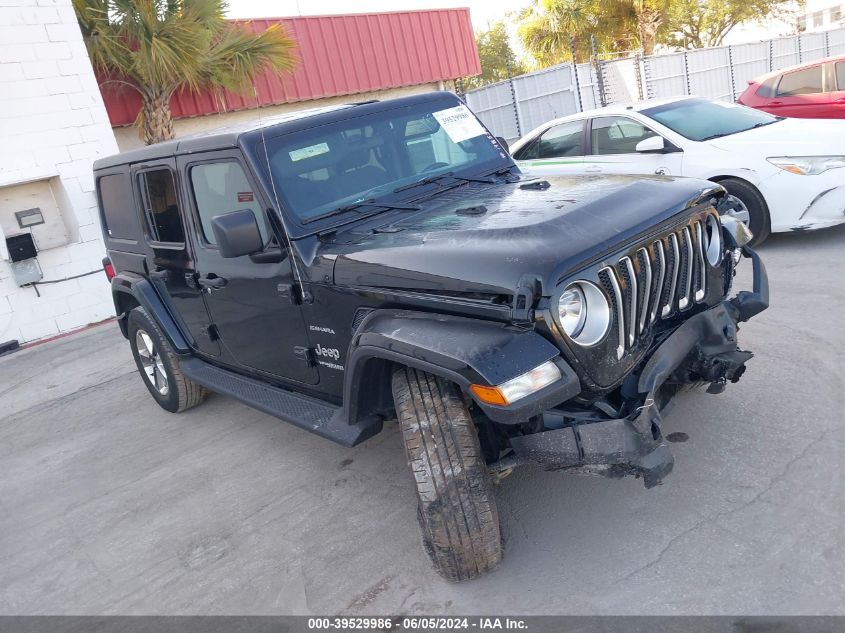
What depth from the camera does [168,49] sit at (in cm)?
1021

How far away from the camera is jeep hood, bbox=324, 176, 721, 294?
2.64 meters

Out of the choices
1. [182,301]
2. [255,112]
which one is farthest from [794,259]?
[255,112]

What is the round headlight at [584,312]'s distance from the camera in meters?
2.64

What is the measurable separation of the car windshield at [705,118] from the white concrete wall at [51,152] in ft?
23.6

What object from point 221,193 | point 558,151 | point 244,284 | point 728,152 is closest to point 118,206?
point 221,193

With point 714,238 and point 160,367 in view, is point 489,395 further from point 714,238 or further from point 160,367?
point 160,367

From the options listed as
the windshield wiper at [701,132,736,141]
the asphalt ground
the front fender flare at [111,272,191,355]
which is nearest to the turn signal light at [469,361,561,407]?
the asphalt ground

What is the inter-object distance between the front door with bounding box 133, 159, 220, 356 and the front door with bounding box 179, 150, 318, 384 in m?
0.16

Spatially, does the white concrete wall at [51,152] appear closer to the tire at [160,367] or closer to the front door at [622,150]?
the tire at [160,367]

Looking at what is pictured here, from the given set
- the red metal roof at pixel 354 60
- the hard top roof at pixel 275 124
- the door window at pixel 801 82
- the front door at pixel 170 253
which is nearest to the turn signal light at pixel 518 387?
the hard top roof at pixel 275 124

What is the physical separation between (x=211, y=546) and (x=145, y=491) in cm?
100

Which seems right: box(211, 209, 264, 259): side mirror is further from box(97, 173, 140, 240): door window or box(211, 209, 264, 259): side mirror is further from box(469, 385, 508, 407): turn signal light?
box(97, 173, 140, 240): door window

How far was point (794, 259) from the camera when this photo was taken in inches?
248

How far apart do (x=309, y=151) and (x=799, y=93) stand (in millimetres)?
9289
